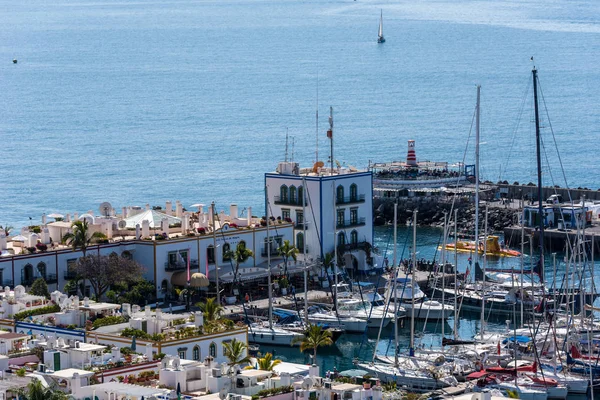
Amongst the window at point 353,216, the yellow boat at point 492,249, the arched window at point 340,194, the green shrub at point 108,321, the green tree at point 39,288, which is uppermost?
the arched window at point 340,194

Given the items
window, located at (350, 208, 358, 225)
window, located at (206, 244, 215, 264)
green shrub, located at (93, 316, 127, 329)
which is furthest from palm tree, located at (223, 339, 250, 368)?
window, located at (350, 208, 358, 225)

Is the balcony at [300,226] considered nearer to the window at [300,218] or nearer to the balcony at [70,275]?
the window at [300,218]

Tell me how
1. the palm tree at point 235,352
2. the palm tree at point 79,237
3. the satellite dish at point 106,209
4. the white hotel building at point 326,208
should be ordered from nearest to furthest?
the palm tree at point 235,352 → the palm tree at point 79,237 → the satellite dish at point 106,209 → the white hotel building at point 326,208

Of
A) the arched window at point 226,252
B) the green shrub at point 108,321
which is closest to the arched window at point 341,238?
the arched window at point 226,252

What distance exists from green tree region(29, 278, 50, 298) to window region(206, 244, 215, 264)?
10306mm

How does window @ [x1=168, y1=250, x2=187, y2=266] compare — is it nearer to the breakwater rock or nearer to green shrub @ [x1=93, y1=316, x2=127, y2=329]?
green shrub @ [x1=93, y1=316, x2=127, y2=329]

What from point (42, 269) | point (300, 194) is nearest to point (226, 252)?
point (300, 194)

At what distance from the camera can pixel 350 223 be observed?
9081 centimetres

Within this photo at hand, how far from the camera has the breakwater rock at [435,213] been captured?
112375mm

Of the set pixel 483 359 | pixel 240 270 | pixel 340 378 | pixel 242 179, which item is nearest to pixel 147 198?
pixel 242 179

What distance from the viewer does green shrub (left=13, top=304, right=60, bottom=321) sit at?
204ft

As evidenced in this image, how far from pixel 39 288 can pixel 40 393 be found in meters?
31.4

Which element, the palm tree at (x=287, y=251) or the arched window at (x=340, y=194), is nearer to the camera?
the palm tree at (x=287, y=251)

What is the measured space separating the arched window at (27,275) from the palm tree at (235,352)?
69.7 feet
